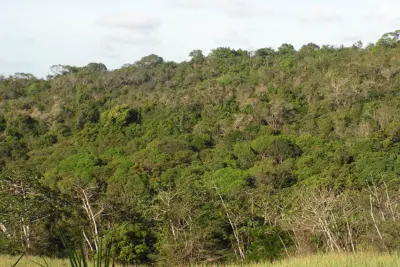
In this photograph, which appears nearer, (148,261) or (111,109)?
(148,261)

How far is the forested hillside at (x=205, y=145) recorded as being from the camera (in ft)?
63.0

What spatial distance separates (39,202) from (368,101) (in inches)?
1250

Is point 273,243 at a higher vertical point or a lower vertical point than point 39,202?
lower

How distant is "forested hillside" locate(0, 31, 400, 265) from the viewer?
63.0 feet

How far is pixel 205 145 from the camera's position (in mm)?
43812

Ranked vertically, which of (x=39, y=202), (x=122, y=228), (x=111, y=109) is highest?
(x=111, y=109)

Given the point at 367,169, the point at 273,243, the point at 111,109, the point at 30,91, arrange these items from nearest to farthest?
the point at 273,243 < the point at 367,169 < the point at 111,109 < the point at 30,91

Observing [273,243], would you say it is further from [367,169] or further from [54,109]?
[54,109]

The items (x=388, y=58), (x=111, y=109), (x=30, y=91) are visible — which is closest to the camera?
(x=388, y=58)

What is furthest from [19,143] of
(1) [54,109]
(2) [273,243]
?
(2) [273,243]

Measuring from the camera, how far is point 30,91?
58031 millimetres

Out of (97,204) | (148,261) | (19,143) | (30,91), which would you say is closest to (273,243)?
(148,261)

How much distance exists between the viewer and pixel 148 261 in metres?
19.4

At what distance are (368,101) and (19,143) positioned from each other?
28.3m
